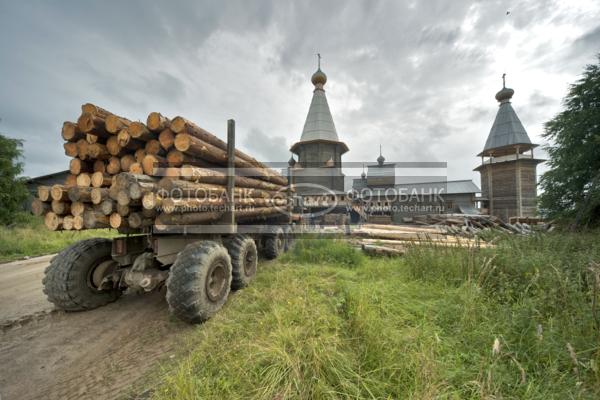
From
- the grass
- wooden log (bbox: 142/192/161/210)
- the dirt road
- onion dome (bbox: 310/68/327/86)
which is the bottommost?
the dirt road

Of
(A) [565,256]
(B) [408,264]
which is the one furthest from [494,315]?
(A) [565,256]

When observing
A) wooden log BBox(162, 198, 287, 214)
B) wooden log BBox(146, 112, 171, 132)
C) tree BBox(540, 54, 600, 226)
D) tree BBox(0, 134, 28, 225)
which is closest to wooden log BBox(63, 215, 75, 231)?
wooden log BBox(162, 198, 287, 214)

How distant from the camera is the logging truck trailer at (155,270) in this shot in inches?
110

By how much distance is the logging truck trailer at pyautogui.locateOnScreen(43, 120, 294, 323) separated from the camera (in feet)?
9.18

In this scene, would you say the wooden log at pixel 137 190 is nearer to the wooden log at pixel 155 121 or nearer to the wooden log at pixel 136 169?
the wooden log at pixel 136 169

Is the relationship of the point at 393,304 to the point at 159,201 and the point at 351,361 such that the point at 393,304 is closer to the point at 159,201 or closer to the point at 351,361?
the point at 351,361

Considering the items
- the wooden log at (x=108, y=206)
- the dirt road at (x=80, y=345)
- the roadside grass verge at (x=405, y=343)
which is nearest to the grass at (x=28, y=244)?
the dirt road at (x=80, y=345)

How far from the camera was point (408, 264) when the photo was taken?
14.9 feet

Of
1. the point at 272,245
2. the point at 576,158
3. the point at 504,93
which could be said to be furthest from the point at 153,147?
the point at 504,93

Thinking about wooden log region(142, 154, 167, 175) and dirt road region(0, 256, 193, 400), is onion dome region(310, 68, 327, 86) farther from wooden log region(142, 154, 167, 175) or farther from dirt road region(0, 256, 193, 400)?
dirt road region(0, 256, 193, 400)

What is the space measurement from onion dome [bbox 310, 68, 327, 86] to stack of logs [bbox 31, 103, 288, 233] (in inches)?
948

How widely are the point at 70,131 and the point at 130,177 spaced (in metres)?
1.67

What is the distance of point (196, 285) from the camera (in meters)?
2.79

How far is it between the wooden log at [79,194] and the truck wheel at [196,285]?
153cm
